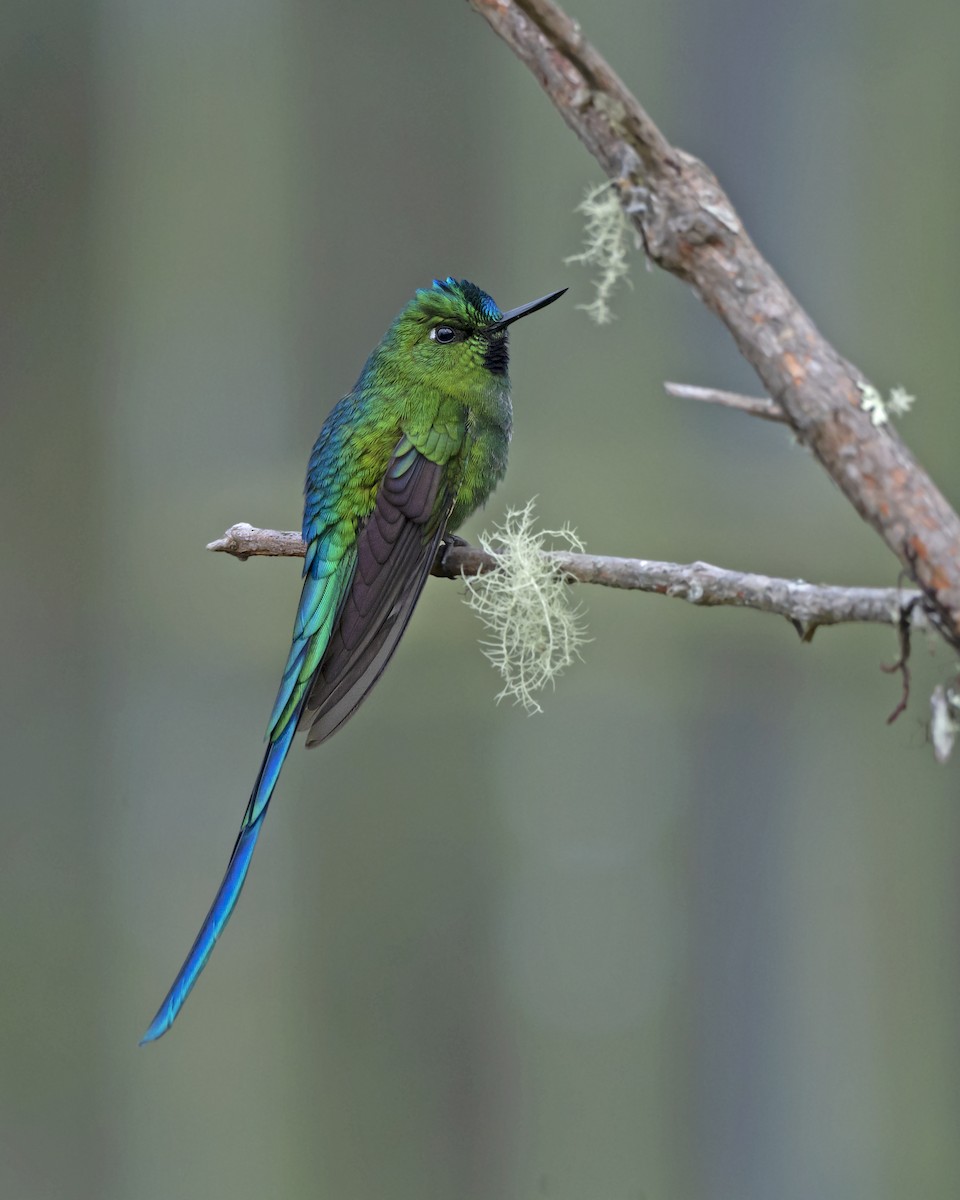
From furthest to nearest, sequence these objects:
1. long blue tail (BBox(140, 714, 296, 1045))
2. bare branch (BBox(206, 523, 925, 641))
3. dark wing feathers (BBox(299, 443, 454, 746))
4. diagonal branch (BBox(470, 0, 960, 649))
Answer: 1. dark wing feathers (BBox(299, 443, 454, 746))
2. long blue tail (BBox(140, 714, 296, 1045))
3. bare branch (BBox(206, 523, 925, 641))
4. diagonal branch (BBox(470, 0, 960, 649))

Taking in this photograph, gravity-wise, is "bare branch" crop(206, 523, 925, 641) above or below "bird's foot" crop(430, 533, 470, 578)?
below

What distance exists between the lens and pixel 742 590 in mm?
1052

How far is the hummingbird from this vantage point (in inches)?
49.9

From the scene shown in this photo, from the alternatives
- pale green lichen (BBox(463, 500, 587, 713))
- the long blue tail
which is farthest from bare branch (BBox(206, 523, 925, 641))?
the long blue tail

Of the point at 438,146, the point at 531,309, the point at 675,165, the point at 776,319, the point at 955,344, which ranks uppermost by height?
the point at 438,146

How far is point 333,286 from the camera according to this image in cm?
296

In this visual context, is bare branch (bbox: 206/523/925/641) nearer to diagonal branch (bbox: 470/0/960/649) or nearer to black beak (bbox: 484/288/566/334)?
diagonal branch (bbox: 470/0/960/649)

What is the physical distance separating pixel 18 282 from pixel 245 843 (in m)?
2.24

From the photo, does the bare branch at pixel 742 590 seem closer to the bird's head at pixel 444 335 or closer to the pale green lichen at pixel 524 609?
the pale green lichen at pixel 524 609

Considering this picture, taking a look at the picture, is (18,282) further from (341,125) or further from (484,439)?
(484,439)

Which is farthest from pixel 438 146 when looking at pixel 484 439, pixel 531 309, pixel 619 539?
pixel 531 309

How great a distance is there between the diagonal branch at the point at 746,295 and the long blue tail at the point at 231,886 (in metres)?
0.59

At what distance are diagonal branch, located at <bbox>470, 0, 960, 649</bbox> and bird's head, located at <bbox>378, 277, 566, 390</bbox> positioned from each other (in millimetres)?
680

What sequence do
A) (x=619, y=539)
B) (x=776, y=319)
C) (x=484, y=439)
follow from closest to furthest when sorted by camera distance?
(x=776, y=319) → (x=484, y=439) → (x=619, y=539)
